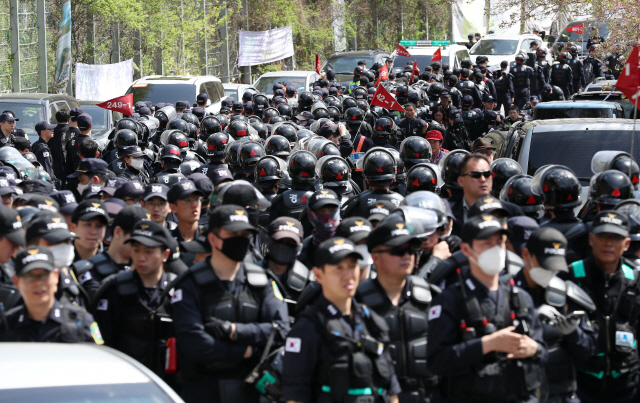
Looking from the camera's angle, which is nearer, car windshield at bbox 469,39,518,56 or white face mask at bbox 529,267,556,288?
white face mask at bbox 529,267,556,288

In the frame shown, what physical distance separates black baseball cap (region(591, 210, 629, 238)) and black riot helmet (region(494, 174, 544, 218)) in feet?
5.20

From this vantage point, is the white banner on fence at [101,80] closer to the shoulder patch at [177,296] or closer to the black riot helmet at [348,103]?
the black riot helmet at [348,103]

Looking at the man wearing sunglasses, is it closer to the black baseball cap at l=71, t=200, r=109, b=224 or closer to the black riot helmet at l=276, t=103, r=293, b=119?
the black baseball cap at l=71, t=200, r=109, b=224

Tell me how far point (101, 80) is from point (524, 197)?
1683 centimetres

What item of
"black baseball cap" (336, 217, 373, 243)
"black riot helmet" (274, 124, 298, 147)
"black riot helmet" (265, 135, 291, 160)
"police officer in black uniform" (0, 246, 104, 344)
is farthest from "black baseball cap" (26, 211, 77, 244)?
"black riot helmet" (274, 124, 298, 147)

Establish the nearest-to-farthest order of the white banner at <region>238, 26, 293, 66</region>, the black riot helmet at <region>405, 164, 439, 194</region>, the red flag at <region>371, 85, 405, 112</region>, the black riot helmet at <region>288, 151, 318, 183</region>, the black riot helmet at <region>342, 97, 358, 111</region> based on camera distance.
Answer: the black riot helmet at <region>405, 164, 439, 194</region>, the black riot helmet at <region>288, 151, 318, 183</region>, the red flag at <region>371, 85, 405, 112</region>, the black riot helmet at <region>342, 97, 358, 111</region>, the white banner at <region>238, 26, 293, 66</region>

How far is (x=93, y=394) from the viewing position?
3.42 m

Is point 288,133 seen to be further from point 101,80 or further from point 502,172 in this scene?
point 101,80

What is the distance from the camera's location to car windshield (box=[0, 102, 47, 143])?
50.5ft

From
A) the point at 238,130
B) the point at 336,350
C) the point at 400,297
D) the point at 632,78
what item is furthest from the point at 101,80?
the point at 336,350

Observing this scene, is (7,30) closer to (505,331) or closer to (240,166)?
(240,166)

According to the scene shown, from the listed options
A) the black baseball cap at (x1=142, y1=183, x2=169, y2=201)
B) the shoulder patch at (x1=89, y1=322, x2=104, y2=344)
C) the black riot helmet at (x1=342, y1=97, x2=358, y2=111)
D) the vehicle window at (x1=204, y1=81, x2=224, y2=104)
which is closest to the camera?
the shoulder patch at (x1=89, y1=322, x2=104, y2=344)

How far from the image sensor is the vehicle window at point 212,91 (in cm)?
1995

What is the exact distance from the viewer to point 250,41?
2866 cm
